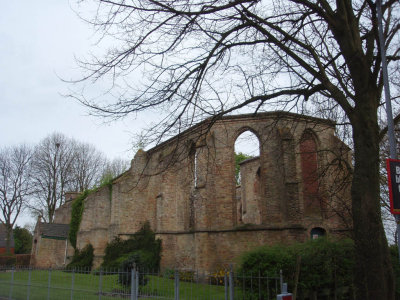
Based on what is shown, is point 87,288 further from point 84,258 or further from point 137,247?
point 84,258

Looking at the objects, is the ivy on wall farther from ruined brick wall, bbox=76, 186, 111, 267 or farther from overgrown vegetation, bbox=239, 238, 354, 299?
overgrown vegetation, bbox=239, 238, 354, 299

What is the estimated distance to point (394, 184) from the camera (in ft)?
19.8

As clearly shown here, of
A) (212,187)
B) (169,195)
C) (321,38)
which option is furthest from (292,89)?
(169,195)

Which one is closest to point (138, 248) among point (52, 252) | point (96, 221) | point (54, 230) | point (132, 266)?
point (96, 221)

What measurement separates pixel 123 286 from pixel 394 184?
8367mm

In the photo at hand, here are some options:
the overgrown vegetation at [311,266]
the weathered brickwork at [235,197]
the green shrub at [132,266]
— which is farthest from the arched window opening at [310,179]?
the green shrub at [132,266]

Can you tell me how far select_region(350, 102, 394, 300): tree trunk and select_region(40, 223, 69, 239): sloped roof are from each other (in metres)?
32.5

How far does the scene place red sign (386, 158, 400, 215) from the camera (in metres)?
5.96

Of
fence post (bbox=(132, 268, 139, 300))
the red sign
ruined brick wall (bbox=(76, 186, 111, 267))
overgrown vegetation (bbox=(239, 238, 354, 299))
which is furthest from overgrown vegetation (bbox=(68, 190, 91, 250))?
the red sign

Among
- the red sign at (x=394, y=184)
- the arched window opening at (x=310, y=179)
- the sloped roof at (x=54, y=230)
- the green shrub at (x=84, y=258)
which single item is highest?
the arched window opening at (x=310, y=179)

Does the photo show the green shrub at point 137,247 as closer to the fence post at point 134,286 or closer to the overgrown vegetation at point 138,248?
the overgrown vegetation at point 138,248

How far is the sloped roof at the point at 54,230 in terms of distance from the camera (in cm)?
3416

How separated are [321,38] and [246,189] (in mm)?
22974

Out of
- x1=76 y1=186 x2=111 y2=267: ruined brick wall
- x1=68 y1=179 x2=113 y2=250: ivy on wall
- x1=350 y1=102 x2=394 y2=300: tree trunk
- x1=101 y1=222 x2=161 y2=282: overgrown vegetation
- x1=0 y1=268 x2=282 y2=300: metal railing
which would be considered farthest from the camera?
x1=68 y1=179 x2=113 y2=250: ivy on wall
